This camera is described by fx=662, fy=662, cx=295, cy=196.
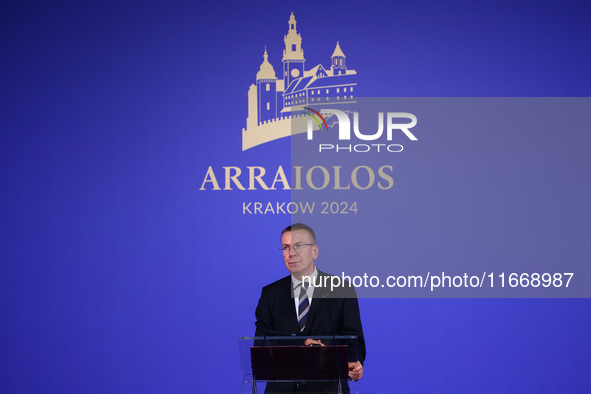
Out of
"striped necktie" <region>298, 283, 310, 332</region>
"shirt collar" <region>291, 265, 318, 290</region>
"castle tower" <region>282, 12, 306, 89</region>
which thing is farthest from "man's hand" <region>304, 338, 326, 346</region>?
"castle tower" <region>282, 12, 306, 89</region>

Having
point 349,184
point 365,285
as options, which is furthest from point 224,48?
point 365,285

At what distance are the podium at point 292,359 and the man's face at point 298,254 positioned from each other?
0.85 metres

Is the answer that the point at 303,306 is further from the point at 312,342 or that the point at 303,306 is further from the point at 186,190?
the point at 186,190

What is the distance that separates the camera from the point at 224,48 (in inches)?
195

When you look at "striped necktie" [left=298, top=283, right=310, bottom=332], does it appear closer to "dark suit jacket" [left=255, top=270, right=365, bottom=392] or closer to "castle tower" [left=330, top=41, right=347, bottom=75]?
"dark suit jacket" [left=255, top=270, right=365, bottom=392]

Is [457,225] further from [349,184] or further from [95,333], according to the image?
[95,333]

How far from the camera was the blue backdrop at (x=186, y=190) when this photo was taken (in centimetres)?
483

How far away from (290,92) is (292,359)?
2407mm

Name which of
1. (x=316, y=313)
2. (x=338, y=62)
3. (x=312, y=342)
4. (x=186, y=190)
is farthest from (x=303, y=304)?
(x=338, y=62)

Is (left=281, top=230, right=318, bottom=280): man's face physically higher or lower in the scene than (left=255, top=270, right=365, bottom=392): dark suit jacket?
higher

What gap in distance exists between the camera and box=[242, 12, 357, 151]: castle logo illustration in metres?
4.88

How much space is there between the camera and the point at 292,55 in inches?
193

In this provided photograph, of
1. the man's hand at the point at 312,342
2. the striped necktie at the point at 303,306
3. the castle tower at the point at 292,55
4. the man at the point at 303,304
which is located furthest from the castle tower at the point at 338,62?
the man's hand at the point at 312,342

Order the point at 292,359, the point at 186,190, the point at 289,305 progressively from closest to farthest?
the point at 292,359
the point at 289,305
the point at 186,190
